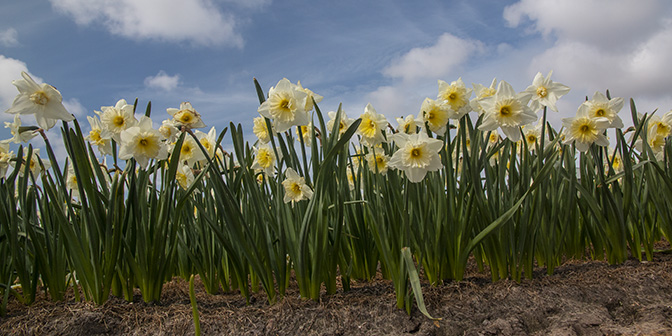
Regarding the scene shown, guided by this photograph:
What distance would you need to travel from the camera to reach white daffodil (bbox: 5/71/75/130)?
220 centimetres

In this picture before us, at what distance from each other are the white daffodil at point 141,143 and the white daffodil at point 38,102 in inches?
13.0

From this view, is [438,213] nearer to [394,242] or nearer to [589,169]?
[394,242]

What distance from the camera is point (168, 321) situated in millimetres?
2404

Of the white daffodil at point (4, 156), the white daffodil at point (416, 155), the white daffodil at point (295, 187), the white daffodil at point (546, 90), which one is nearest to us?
the white daffodil at point (416, 155)

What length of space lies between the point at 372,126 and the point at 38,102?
1.71 metres

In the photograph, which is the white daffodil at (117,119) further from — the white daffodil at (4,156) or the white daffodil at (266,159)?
the white daffodil at (4,156)

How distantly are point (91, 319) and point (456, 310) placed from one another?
1.93 meters

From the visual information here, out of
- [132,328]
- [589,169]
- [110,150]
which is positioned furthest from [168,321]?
Result: [589,169]

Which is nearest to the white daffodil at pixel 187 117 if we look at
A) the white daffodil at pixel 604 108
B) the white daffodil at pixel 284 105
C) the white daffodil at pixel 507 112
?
the white daffodil at pixel 284 105

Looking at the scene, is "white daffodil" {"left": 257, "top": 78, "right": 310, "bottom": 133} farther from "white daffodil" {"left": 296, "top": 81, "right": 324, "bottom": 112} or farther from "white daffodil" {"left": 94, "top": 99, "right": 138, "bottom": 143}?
"white daffodil" {"left": 94, "top": 99, "right": 138, "bottom": 143}

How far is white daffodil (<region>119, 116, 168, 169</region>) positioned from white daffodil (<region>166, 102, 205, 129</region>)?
5.5 inches

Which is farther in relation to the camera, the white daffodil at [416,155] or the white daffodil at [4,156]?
the white daffodil at [4,156]

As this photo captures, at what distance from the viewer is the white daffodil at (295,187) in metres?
2.30

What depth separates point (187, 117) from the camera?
223 centimetres
